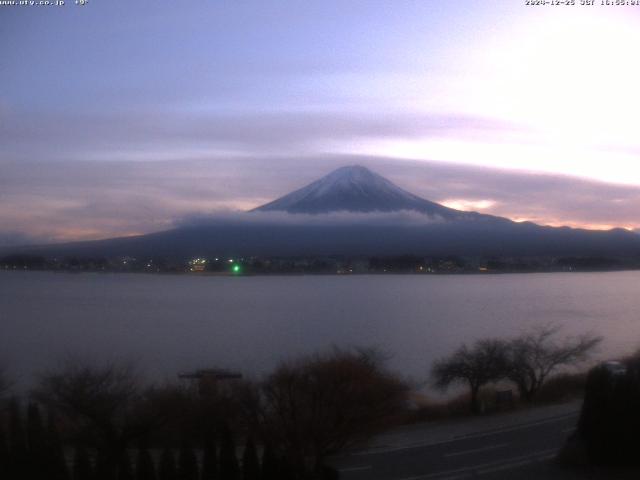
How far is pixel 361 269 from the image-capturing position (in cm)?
4416

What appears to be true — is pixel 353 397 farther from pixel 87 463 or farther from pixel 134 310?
pixel 134 310

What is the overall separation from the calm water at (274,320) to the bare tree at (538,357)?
39.4 inches

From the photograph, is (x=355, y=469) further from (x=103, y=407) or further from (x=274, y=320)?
(x=274, y=320)

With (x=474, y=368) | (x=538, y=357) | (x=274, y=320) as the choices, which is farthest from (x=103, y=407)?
(x=274, y=320)

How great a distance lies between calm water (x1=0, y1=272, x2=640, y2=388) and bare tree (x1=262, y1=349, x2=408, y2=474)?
3232 millimetres

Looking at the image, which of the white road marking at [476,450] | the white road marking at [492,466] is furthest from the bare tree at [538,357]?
the white road marking at [492,466]

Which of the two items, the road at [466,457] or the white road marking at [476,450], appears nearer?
the road at [466,457]

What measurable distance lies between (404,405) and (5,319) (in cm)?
1486

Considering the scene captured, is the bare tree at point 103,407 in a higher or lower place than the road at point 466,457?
higher

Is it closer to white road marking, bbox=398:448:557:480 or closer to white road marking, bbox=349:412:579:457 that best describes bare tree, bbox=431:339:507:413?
white road marking, bbox=349:412:579:457

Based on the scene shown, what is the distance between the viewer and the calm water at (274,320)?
14977 millimetres

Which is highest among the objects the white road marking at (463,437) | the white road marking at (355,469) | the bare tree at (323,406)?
the bare tree at (323,406)

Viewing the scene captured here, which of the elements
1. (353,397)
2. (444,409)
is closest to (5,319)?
(444,409)

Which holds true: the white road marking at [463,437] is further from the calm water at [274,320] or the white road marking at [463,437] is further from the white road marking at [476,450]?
the calm water at [274,320]
